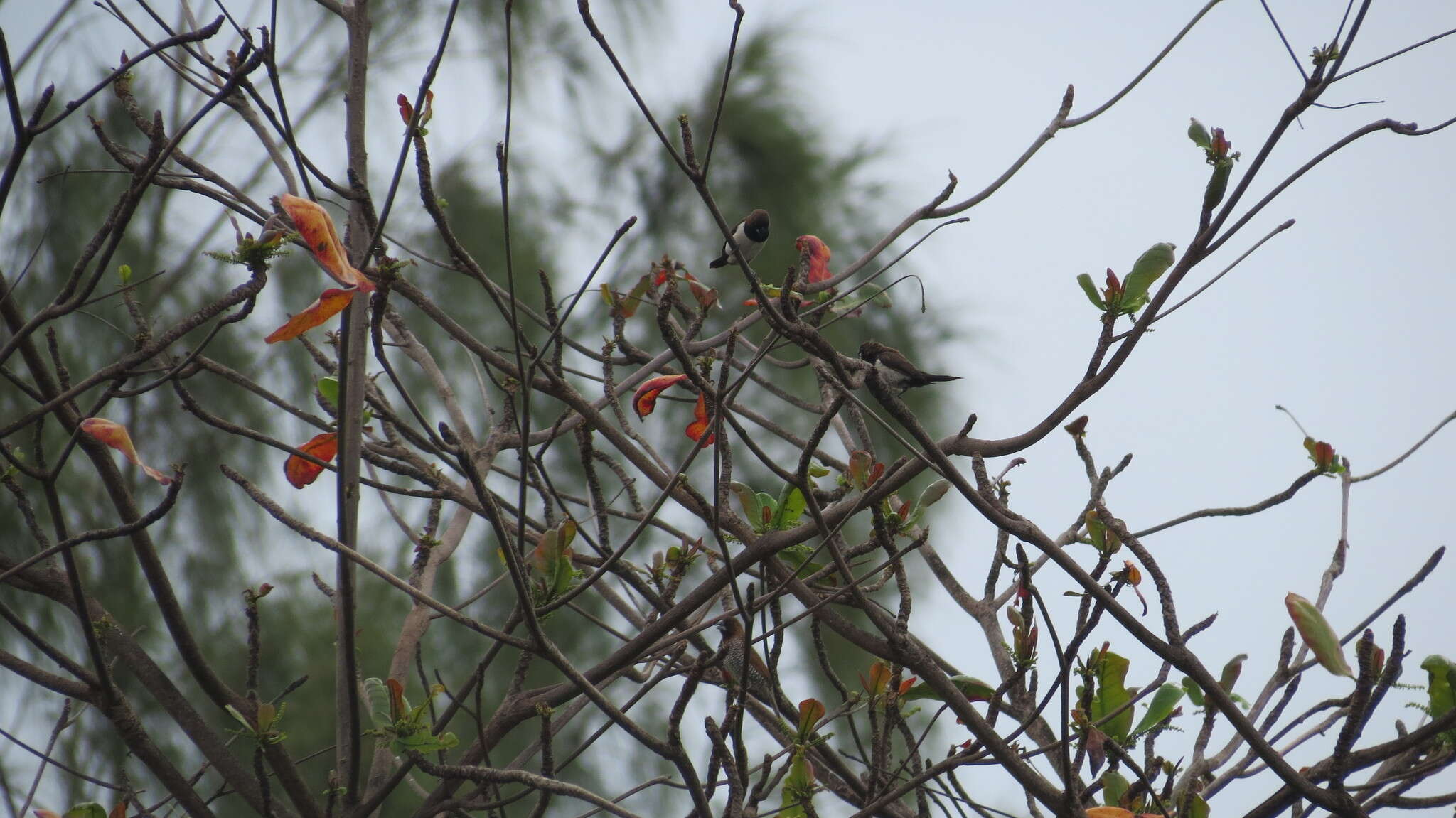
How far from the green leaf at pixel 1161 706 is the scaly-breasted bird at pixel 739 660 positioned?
0.51 m

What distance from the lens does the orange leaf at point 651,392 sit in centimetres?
144

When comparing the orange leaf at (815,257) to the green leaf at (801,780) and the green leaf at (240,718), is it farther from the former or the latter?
the green leaf at (240,718)

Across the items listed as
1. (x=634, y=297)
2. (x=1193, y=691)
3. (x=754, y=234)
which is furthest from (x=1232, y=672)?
(x=754, y=234)

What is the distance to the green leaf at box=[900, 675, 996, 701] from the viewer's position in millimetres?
1395

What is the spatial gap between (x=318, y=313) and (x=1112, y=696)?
3.62 feet

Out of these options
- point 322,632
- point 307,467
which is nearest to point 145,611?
point 322,632

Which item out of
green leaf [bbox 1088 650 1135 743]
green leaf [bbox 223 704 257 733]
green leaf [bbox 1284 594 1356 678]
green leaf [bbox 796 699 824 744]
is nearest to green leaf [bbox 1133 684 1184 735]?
green leaf [bbox 1088 650 1135 743]

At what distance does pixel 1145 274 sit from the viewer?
123 cm

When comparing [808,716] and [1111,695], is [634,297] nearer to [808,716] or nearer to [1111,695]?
[808,716]

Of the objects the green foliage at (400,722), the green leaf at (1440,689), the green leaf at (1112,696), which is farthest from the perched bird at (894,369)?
the green foliage at (400,722)

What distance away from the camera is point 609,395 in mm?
1496

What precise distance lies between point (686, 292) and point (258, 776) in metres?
2.41

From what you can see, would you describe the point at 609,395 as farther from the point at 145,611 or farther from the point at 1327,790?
the point at 145,611

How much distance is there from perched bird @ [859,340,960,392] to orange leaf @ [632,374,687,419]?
46 cm
